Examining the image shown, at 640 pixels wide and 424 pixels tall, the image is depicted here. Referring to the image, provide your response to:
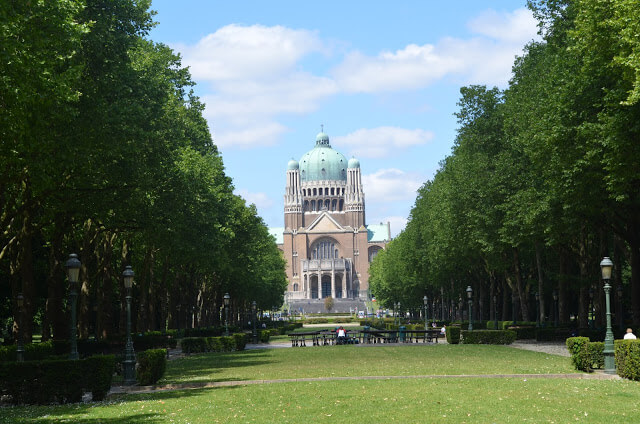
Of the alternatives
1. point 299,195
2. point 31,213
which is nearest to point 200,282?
point 31,213

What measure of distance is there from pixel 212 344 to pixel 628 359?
82.4 ft

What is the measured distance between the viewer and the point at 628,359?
21.5 m

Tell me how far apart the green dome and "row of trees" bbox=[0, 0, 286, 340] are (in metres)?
141

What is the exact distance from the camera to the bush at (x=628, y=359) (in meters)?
21.2

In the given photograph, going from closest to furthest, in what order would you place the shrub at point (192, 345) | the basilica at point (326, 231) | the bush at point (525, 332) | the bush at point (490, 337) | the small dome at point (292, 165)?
the shrub at point (192, 345)
the bush at point (490, 337)
the bush at point (525, 332)
the basilica at point (326, 231)
the small dome at point (292, 165)

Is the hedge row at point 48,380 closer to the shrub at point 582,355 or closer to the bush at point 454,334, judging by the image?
the shrub at point 582,355

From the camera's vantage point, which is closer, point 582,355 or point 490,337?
point 582,355

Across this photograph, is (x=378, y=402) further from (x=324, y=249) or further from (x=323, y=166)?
(x=323, y=166)

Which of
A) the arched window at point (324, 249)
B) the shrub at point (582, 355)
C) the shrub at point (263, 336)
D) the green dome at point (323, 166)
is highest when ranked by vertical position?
the green dome at point (323, 166)

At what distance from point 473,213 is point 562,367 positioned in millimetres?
20689

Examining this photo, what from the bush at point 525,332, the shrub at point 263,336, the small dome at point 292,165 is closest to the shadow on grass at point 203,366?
the bush at point 525,332

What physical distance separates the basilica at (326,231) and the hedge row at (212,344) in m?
126

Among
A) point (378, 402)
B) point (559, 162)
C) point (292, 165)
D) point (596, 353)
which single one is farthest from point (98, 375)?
point (292, 165)

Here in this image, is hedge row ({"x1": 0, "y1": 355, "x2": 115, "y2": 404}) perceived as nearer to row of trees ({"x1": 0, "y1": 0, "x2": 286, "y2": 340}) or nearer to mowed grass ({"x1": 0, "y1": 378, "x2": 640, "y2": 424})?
mowed grass ({"x1": 0, "y1": 378, "x2": 640, "y2": 424})
